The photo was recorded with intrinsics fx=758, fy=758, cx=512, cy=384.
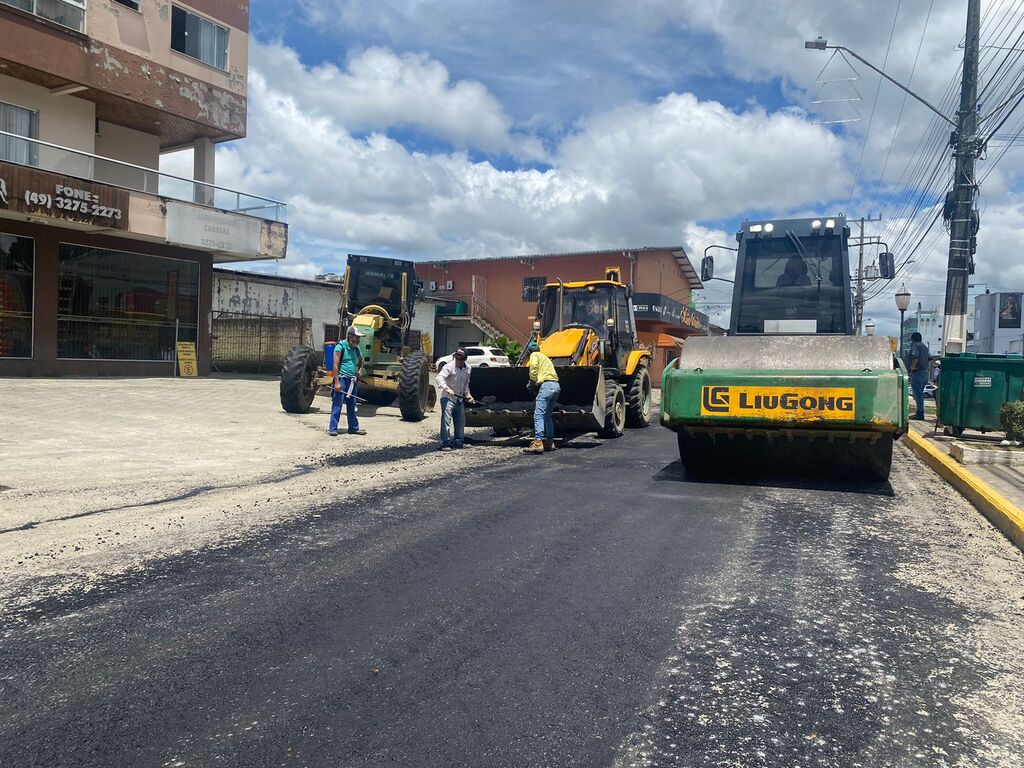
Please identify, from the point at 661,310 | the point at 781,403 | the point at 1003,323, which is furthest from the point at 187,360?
the point at 1003,323

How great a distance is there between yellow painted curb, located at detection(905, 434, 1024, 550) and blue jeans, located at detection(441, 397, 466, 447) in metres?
6.20

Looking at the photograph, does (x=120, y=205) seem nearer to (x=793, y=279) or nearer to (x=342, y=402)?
(x=342, y=402)

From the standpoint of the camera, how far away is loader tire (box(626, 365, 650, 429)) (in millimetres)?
13758

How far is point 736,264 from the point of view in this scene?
1030 centimetres

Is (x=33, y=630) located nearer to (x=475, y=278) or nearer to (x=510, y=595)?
(x=510, y=595)

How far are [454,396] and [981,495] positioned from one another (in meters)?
6.57

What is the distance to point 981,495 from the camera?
6.98 m

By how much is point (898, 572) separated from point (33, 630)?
16.3 feet

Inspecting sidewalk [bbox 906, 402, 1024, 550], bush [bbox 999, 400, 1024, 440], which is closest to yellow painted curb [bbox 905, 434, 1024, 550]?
sidewalk [bbox 906, 402, 1024, 550]

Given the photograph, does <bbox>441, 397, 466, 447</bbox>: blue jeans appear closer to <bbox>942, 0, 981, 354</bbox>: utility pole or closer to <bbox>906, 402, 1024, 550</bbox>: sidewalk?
<bbox>906, 402, 1024, 550</bbox>: sidewalk

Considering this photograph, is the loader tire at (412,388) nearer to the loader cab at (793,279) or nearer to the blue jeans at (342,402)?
the blue jeans at (342,402)

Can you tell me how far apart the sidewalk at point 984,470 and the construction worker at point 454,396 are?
244 inches

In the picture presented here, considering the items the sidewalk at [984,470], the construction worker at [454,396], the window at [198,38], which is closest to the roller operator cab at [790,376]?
the sidewalk at [984,470]

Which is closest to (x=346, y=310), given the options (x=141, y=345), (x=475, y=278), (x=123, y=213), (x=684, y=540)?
(x=123, y=213)
